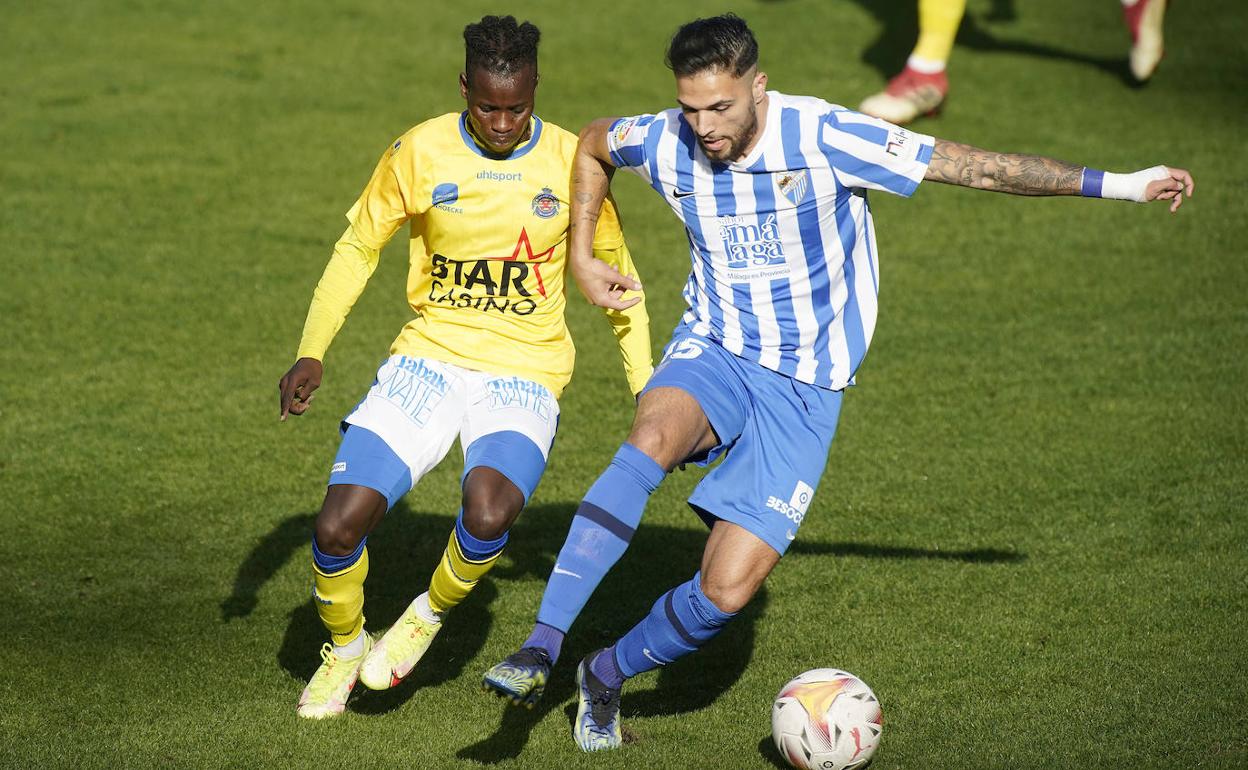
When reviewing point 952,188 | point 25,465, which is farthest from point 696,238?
point 952,188

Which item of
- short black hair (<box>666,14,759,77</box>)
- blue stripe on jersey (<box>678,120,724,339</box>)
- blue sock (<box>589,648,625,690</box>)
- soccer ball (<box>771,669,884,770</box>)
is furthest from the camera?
blue stripe on jersey (<box>678,120,724,339</box>)

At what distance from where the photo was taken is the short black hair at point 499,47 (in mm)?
5000

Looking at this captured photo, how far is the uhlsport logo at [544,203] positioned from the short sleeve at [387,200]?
473 millimetres

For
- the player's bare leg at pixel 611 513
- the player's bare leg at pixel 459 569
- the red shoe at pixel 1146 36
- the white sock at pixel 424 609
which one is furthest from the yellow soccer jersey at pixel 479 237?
the red shoe at pixel 1146 36

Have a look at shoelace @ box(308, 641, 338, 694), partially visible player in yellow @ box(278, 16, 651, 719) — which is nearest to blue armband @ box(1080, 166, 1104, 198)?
partially visible player in yellow @ box(278, 16, 651, 719)

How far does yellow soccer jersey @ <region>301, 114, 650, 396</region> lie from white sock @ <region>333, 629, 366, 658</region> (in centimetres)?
112

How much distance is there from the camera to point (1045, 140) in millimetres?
11719

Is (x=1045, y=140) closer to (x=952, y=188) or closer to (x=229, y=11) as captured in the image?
(x=952, y=188)

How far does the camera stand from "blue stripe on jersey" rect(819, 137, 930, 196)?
4891 millimetres

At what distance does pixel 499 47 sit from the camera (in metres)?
5.01

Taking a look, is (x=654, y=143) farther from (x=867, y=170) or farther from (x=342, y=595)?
(x=342, y=595)

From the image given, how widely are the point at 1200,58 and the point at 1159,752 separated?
10.3m

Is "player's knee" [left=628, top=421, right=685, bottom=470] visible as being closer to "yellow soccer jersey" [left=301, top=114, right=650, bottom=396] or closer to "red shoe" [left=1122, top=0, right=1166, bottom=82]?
"yellow soccer jersey" [left=301, top=114, right=650, bottom=396]

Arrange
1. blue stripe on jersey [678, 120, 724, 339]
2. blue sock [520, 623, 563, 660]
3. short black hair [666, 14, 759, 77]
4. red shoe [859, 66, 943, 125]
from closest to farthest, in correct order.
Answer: blue sock [520, 623, 563, 660], short black hair [666, 14, 759, 77], blue stripe on jersey [678, 120, 724, 339], red shoe [859, 66, 943, 125]
